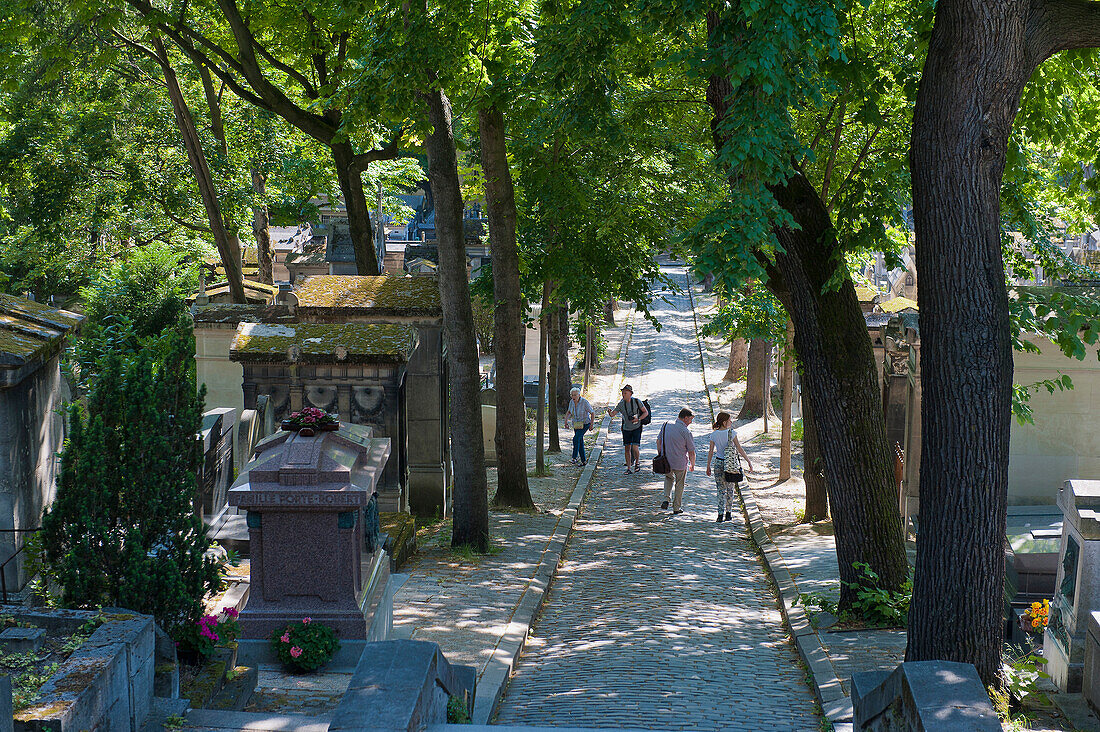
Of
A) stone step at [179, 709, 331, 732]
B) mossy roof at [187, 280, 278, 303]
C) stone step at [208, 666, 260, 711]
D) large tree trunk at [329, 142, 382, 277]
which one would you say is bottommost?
stone step at [208, 666, 260, 711]

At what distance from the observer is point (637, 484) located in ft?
64.6

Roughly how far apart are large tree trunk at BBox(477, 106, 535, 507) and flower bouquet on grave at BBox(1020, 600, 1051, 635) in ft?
25.2

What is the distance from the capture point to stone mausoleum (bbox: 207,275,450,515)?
11969 millimetres

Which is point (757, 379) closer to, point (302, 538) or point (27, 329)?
point (302, 538)

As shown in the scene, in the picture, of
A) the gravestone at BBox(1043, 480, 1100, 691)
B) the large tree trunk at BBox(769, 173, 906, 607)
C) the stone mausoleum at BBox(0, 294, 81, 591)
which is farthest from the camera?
the large tree trunk at BBox(769, 173, 906, 607)

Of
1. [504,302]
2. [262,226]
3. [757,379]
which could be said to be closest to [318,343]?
[504,302]

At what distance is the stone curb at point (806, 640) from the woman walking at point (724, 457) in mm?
473

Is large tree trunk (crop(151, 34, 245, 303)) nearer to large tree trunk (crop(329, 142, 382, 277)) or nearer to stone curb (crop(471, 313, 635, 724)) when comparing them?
large tree trunk (crop(329, 142, 382, 277))

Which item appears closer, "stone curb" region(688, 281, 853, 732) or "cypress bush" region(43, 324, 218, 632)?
"cypress bush" region(43, 324, 218, 632)

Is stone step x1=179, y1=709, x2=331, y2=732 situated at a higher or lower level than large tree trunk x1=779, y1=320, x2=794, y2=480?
lower

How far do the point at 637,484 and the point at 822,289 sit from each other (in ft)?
37.3

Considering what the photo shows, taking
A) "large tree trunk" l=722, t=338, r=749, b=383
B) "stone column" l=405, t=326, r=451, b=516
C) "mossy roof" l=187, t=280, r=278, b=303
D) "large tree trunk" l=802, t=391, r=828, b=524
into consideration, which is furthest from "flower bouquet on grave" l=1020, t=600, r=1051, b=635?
"large tree trunk" l=722, t=338, r=749, b=383

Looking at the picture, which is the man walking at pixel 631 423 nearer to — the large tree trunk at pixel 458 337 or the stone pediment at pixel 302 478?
the large tree trunk at pixel 458 337

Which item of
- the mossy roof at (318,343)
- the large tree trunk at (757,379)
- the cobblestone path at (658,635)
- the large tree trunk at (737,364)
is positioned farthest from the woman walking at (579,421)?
the large tree trunk at (737,364)
